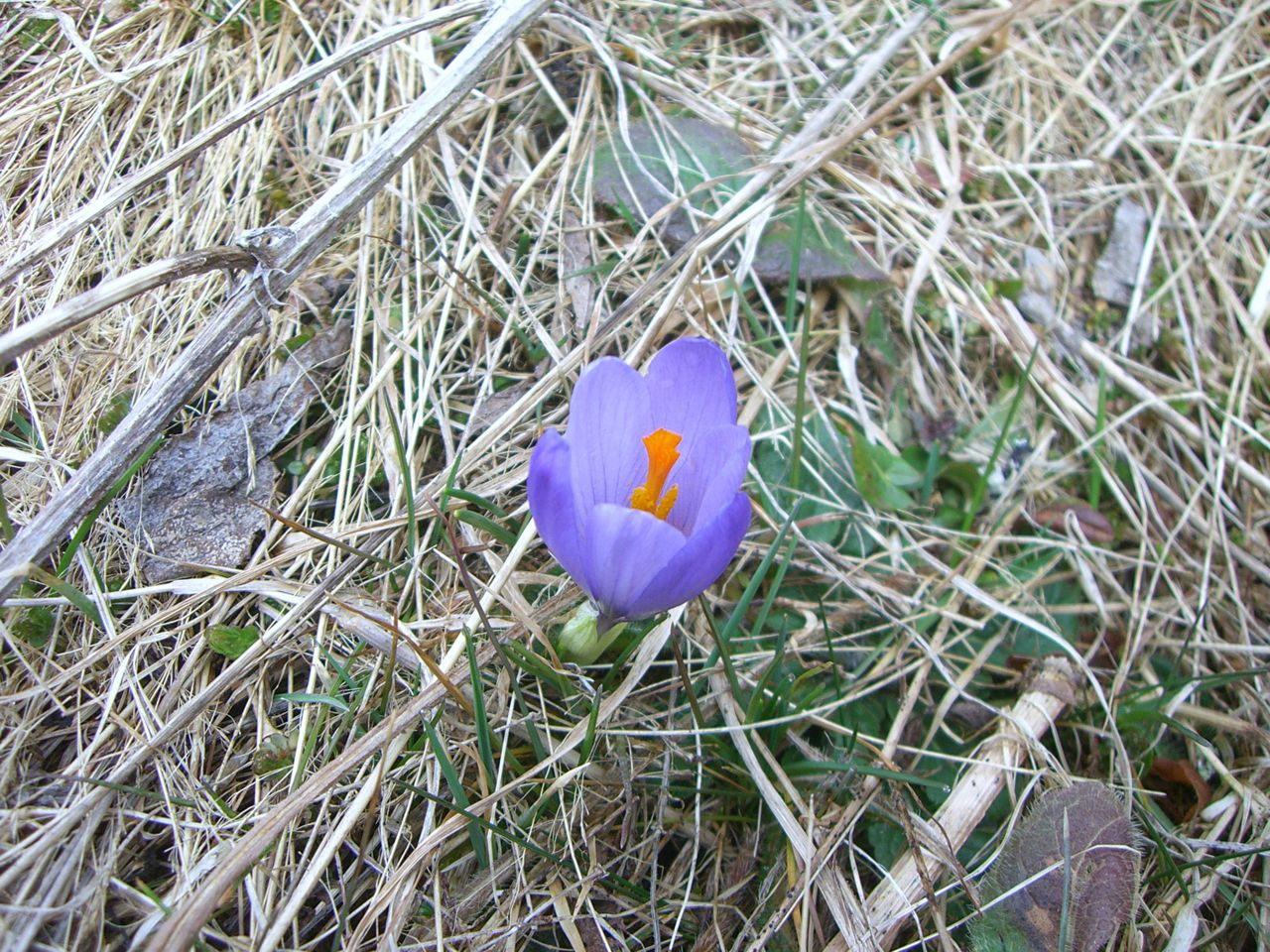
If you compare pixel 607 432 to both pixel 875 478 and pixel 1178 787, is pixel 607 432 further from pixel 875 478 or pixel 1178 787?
pixel 1178 787

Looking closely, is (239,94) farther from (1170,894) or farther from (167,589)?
(1170,894)

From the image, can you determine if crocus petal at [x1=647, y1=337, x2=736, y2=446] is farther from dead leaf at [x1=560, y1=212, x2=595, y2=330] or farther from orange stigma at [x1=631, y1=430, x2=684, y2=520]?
dead leaf at [x1=560, y1=212, x2=595, y2=330]

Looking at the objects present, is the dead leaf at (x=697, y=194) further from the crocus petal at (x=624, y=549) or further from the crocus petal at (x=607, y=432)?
the crocus petal at (x=624, y=549)

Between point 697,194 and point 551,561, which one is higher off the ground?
point 697,194

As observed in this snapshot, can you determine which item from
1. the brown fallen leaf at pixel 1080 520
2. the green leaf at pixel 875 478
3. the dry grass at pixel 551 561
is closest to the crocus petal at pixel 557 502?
the dry grass at pixel 551 561

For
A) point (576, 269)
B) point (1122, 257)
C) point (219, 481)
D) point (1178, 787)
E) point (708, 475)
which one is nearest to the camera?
point (708, 475)

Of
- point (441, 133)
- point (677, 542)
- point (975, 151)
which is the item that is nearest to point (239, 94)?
point (441, 133)

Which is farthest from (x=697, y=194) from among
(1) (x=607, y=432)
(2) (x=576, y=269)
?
(1) (x=607, y=432)
